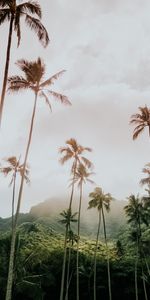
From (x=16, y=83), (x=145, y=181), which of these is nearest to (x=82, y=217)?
(x=145, y=181)

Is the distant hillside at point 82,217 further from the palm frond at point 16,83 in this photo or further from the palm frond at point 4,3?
the palm frond at point 4,3

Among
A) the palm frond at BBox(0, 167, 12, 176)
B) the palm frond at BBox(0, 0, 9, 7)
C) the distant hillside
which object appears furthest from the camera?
the distant hillside

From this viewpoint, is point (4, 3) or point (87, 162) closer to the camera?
point (4, 3)

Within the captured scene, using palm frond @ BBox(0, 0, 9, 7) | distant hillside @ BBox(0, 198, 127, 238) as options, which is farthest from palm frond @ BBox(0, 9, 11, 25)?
distant hillside @ BBox(0, 198, 127, 238)

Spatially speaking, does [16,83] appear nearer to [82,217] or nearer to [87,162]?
[87,162]

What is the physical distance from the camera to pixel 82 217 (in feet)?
508

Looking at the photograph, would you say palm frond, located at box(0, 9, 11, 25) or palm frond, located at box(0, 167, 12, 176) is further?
palm frond, located at box(0, 167, 12, 176)

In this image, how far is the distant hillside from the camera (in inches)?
5123

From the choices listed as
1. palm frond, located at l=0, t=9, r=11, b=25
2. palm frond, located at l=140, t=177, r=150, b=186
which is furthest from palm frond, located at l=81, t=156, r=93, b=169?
palm frond, located at l=0, t=9, r=11, b=25

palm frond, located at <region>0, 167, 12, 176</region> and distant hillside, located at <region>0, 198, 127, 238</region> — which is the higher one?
distant hillside, located at <region>0, 198, 127, 238</region>

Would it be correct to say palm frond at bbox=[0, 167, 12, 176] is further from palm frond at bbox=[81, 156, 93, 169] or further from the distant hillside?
the distant hillside

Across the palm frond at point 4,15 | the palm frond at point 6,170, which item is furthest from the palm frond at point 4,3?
the palm frond at point 6,170

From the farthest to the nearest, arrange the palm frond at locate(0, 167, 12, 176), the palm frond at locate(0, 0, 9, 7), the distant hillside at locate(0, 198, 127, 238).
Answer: the distant hillside at locate(0, 198, 127, 238) → the palm frond at locate(0, 167, 12, 176) → the palm frond at locate(0, 0, 9, 7)

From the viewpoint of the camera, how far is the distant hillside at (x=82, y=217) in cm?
13012
